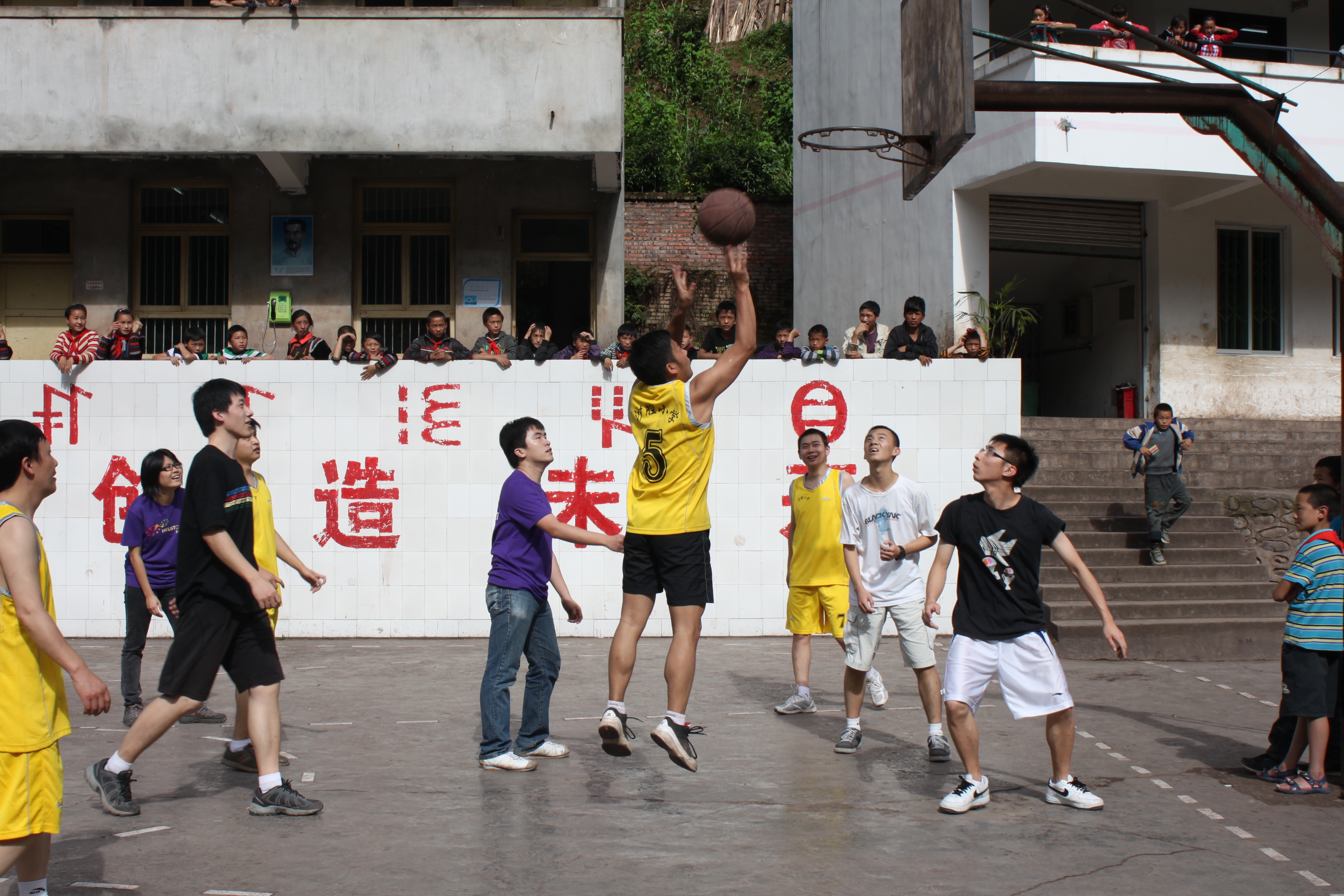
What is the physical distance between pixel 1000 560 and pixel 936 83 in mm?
3348

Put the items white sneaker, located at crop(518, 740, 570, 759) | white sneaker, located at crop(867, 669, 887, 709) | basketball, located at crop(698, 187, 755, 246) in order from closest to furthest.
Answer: basketball, located at crop(698, 187, 755, 246)
white sneaker, located at crop(518, 740, 570, 759)
white sneaker, located at crop(867, 669, 887, 709)

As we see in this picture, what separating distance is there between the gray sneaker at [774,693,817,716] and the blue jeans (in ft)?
6.15

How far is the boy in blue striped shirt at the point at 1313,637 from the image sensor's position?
575 centimetres

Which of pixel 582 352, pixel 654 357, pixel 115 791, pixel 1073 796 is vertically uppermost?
pixel 582 352

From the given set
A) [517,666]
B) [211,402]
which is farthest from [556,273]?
[211,402]

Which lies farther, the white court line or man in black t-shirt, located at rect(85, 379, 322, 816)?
man in black t-shirt, located at rect(85, 379, 322, 816)

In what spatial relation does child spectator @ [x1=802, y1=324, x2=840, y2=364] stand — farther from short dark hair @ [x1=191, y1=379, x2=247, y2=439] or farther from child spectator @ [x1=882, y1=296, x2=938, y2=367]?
short dark hair @ [x1=191, y1=379, x2=247, y2=439]

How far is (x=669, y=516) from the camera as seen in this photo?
546 cm

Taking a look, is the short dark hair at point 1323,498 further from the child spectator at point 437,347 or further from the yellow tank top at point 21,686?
the child spectator at point 437,347

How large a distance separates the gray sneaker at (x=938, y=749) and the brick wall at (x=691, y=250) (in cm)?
1555

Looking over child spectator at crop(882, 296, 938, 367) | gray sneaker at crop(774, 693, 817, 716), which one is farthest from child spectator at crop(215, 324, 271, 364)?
gray sneaker at crop(774, 693, 817, 716)

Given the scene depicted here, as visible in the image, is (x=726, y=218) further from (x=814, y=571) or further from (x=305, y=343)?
(x=305, y=343)

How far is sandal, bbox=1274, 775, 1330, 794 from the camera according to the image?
18.7 ft

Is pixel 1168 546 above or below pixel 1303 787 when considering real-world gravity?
above
